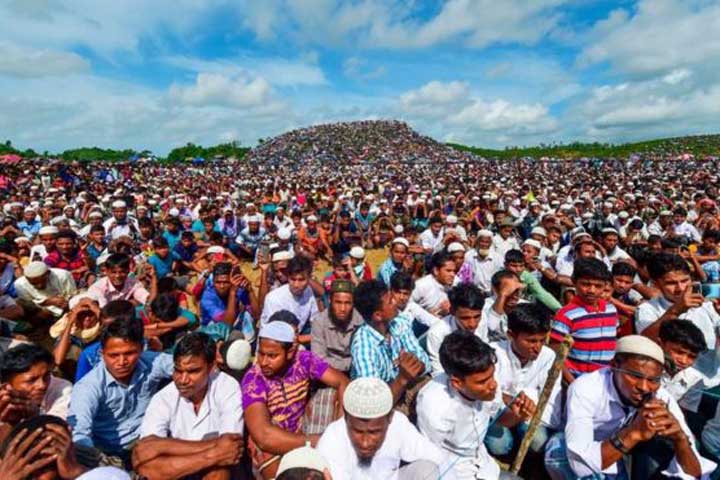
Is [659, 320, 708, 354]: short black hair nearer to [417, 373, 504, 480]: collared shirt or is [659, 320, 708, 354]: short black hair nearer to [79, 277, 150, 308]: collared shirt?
[417, 373, 504, 480]: collared shirt

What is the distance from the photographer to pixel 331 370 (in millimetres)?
3318

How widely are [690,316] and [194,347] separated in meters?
4.23

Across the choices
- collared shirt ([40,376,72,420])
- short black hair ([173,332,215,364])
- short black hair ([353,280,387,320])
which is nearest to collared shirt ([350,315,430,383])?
short black hair ([353,280,387,320])

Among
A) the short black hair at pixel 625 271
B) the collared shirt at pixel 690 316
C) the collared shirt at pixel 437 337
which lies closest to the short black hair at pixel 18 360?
the collared shirt at pixel 437 337

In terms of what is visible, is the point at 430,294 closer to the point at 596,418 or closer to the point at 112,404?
the point at 596,418

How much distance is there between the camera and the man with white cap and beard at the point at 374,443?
2.33 metres

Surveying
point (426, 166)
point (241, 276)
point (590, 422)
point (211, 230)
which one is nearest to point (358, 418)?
point (590, 422)

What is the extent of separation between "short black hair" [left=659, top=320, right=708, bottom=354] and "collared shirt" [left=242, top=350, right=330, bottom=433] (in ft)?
9.03

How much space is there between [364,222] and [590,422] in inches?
428

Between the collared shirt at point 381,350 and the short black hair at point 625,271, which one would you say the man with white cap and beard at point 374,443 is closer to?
the collared shirt at point 381,350

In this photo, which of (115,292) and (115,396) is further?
(115,292)

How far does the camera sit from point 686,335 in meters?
3.12

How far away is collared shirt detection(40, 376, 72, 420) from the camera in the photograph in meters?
2.84

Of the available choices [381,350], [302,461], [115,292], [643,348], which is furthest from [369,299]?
[115,292]
